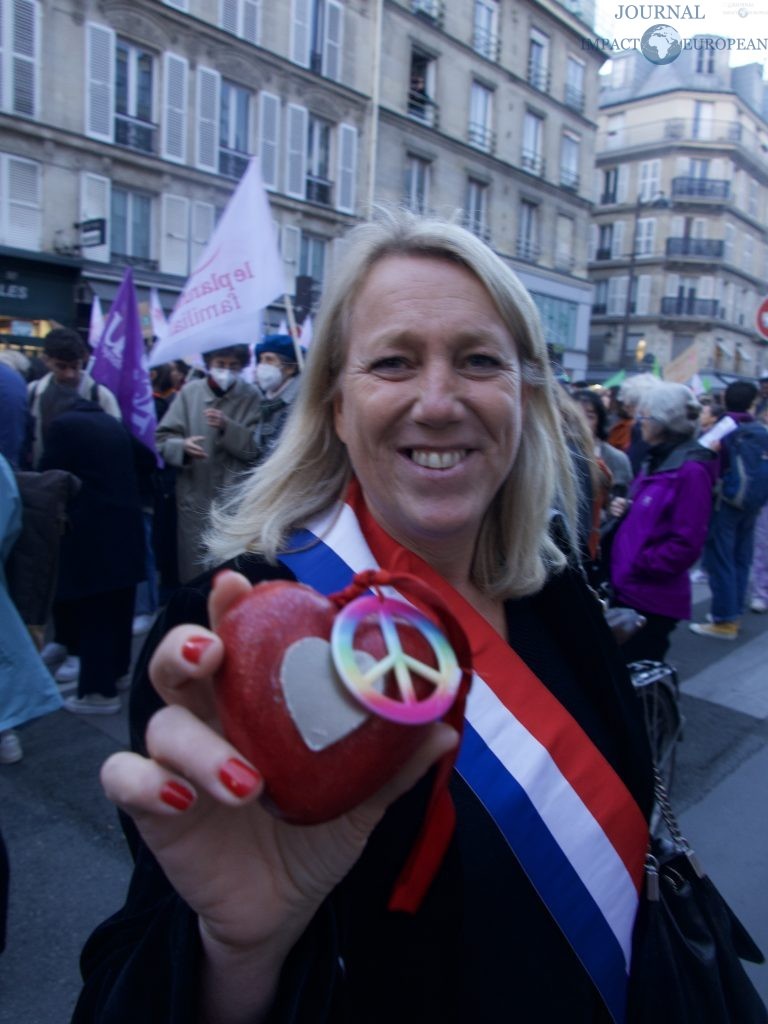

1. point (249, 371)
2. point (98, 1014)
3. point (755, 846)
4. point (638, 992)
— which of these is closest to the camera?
point (98, 1014)

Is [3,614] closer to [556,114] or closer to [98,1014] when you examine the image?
[98,1014]

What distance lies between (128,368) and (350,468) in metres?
4.53

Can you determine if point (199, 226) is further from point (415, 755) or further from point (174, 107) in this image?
point (415, 755)

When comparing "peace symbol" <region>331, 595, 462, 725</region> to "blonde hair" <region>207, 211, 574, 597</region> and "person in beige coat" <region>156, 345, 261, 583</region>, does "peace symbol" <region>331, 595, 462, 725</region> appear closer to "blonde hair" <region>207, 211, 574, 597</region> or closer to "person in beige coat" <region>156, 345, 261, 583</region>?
"blonde hair" <region>207, 211, 574, 597</region>

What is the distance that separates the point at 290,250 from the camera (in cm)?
2034

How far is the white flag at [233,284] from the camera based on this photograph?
5.47m

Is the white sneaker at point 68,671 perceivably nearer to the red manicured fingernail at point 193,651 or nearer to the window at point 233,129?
the red manicured fingernail at point 193,651

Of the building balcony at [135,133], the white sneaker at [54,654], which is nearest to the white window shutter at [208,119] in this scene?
the building balcony at [135,133]

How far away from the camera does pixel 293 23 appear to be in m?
19.8

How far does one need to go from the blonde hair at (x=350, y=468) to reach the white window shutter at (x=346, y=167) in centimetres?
2149

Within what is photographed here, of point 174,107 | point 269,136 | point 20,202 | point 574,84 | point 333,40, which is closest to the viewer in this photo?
point 20,202

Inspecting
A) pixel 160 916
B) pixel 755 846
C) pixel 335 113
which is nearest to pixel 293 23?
pixel 335 113

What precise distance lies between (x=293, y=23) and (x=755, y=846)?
2148 centimetres

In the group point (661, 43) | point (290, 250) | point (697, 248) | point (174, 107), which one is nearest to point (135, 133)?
point (174, 107)
